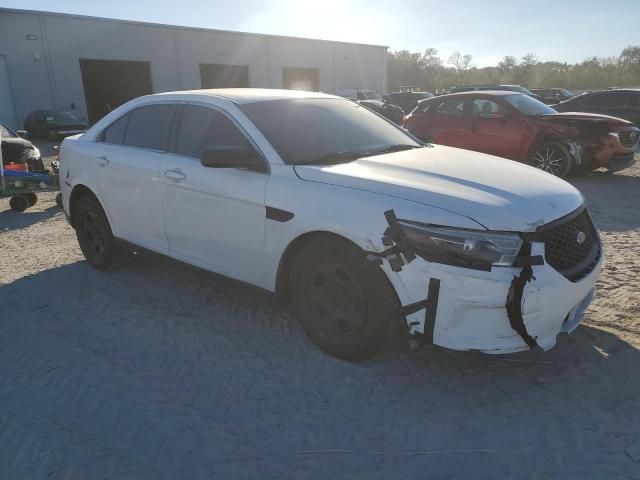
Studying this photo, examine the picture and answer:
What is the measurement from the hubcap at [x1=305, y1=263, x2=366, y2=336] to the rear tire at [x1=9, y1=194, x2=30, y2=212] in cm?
671

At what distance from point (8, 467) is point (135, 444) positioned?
1.89 feet

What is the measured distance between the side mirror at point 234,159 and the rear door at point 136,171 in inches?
35.1

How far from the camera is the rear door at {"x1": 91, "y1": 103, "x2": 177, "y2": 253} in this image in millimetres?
4227

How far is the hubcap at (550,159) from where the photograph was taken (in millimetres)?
9086

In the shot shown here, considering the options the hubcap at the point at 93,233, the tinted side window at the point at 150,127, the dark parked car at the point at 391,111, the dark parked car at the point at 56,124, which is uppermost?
the tinted side window at the point at 150,127

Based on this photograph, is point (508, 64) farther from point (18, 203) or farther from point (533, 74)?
point (18, 203)

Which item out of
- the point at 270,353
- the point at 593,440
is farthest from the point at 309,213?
the point at 593,440

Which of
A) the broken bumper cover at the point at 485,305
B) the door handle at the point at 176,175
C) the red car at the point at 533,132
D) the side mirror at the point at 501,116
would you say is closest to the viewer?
the broken bumper cover at the point at 485,305

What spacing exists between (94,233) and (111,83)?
31038 mm

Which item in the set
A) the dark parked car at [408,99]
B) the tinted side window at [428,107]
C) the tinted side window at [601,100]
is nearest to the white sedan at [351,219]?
the tinted side window at [428,107]

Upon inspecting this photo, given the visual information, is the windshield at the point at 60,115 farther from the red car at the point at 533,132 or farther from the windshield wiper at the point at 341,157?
the windshield wiper at the point at 341,157

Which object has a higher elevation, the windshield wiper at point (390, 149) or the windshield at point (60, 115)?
the windshield wiper at point (390, 149)

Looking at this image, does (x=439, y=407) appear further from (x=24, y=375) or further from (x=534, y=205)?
(x=24, y=375)

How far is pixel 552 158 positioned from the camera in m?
9.20
